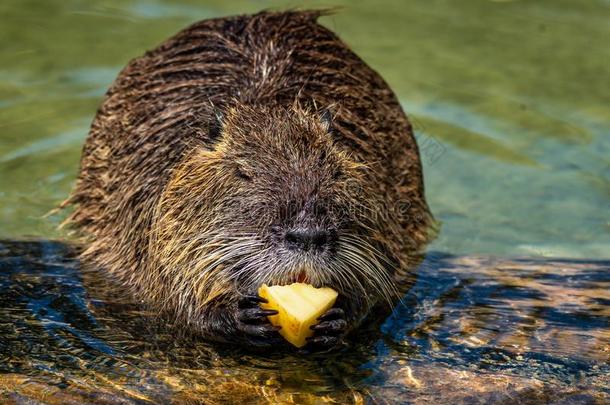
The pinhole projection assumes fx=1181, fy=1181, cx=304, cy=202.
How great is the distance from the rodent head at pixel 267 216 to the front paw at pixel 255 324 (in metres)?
0.06

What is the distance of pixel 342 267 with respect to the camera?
172 inches

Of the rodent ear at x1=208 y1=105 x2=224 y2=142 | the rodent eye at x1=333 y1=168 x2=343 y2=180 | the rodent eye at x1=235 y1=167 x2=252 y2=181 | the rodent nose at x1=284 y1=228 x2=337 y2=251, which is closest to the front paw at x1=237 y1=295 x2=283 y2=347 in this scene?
Answer: the rodent nose at x1=284 y1=228 x2=337 y2=251

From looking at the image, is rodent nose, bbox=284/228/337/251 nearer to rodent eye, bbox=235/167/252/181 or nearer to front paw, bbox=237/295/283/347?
front paw, bbox=237/295/283/347

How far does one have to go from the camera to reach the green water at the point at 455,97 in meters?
7.02

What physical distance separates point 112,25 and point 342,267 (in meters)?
5.29

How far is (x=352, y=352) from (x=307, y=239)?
769 millimetres

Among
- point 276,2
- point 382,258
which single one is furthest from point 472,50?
point 382,258

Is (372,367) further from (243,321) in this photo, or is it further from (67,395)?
(67,395)

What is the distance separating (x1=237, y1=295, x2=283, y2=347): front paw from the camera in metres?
4.38

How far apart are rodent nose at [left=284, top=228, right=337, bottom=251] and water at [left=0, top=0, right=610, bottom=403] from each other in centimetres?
54

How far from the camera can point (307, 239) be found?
4.08 meters

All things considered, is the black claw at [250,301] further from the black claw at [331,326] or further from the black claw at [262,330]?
the black claw at [331,326]

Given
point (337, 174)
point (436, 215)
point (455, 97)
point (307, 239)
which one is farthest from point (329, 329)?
point (455, 97)

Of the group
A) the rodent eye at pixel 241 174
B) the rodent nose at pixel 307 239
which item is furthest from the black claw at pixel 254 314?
the rodent eye at pixel 241 174
